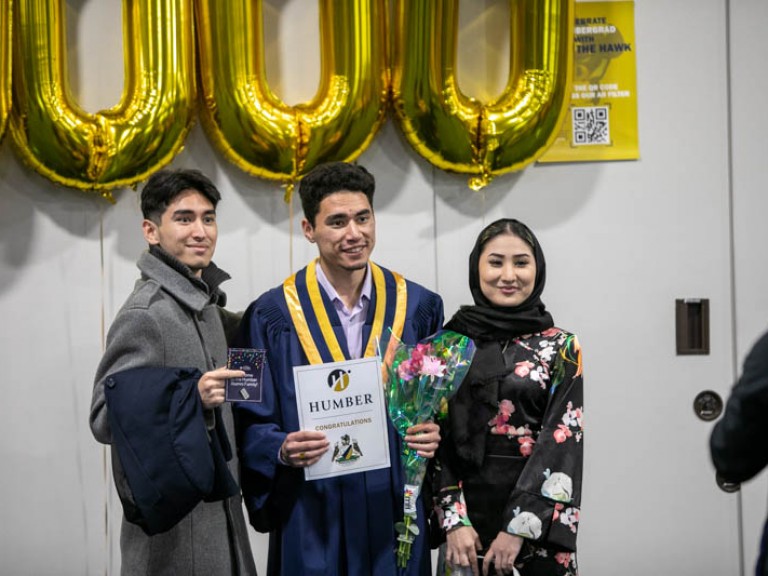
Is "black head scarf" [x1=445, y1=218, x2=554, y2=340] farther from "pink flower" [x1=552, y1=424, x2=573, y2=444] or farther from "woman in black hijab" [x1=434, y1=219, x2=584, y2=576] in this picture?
"pink flower" [x1=552, y1=424, x2=573, y2=444]

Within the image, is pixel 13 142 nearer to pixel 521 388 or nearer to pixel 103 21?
pixel 103 21

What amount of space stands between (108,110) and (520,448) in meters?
1.56

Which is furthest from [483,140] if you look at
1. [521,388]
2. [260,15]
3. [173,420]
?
[173,420]

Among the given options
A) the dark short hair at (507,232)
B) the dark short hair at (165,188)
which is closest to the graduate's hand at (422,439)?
the dark short hair at (507,232)

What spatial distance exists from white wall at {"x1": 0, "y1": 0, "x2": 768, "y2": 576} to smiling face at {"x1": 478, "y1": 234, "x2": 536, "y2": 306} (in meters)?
0.72

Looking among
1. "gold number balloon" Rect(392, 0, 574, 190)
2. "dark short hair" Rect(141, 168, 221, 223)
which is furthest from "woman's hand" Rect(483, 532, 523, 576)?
"gold number balloon" Rect(392, 0, 574, 190)

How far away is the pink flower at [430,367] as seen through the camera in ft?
6.65

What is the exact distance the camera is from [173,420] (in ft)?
6.39

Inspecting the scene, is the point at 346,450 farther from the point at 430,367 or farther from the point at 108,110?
the point at 108,110

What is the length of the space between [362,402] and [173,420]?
1.37ft

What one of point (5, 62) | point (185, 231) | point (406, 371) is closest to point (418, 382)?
point (406, 371)

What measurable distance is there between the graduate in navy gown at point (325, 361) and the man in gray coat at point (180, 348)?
0.28ft

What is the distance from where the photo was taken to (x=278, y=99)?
2.75 metres

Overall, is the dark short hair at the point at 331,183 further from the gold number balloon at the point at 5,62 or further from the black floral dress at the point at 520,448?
the gold number balloon at the point at 5,62
